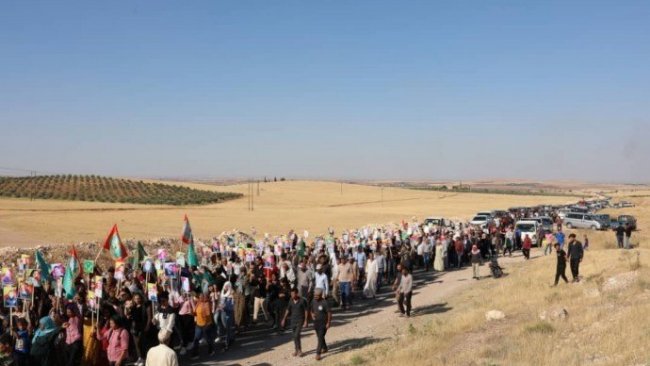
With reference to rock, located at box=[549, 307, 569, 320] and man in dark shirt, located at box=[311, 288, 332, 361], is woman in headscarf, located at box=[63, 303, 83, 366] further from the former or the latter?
rock, located at box=[549, 307, 569, 320]

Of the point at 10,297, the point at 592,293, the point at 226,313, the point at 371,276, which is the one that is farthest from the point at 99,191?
the point at 592,293

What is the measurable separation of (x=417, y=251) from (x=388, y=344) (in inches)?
446

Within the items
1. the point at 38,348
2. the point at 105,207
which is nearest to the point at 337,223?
the point at 105,207

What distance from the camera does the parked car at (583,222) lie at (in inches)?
1594

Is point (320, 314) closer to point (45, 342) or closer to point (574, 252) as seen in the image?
point (45, 342)

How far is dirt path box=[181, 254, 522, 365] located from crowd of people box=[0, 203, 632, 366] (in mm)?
303

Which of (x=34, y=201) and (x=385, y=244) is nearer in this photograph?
(x=385, y=244)

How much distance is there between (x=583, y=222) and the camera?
135 feet

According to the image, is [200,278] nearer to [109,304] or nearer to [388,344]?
[109,304]

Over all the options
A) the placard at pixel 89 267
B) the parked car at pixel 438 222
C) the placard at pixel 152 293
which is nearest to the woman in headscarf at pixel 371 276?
the placard at pixel 152 293

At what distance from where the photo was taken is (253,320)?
14.8 m

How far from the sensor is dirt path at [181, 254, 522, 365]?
1174 cm

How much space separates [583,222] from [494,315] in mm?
31097

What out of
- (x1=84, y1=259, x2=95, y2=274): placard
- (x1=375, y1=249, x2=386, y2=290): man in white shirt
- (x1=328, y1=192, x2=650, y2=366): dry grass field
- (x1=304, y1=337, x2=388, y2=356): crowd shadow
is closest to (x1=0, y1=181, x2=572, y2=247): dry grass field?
(x1=84, y1=259, x2=95, y2=274): placard
